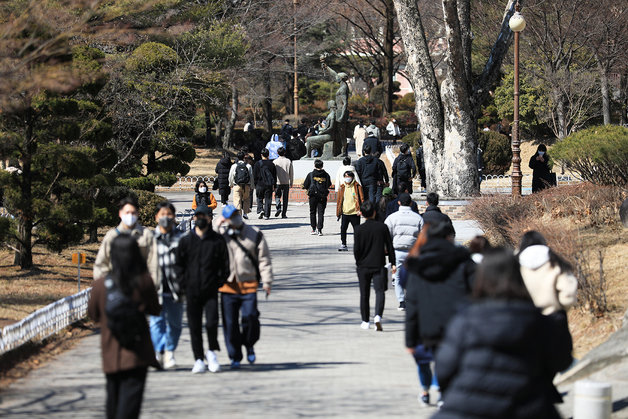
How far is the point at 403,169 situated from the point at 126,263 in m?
16.3

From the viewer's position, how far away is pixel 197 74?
83.9 feet

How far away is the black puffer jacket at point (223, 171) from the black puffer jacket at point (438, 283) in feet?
56.4

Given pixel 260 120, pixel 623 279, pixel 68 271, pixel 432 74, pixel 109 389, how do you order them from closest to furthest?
pixel 109 389 < pixel 623 279 < pixel 68 271 < pixel 432 74 < pixel 260 120

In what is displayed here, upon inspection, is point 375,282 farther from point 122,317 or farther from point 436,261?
point 122,317

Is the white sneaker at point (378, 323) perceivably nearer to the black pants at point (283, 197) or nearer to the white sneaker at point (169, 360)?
the white sneaker at point (169, 360)

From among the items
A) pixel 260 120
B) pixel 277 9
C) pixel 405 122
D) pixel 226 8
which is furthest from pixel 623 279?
pixel 260 120

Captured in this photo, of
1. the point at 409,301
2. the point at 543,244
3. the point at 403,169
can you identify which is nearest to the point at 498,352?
the point at 409,301

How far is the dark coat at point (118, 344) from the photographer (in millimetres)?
6543

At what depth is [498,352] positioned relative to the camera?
450 centimetres

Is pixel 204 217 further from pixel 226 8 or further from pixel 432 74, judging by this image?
pixel 226 8

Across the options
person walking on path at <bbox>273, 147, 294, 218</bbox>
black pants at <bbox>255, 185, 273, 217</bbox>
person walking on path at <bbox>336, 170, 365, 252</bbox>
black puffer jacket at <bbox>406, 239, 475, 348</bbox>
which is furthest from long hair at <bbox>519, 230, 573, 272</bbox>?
person walking on path at <bbox>273, 147, 294, 218</bbox>

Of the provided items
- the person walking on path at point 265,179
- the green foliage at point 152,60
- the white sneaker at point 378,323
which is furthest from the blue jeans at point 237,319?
the green foliage at point 152,60

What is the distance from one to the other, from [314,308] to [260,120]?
5543cm

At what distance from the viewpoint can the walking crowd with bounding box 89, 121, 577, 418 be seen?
179 inches
